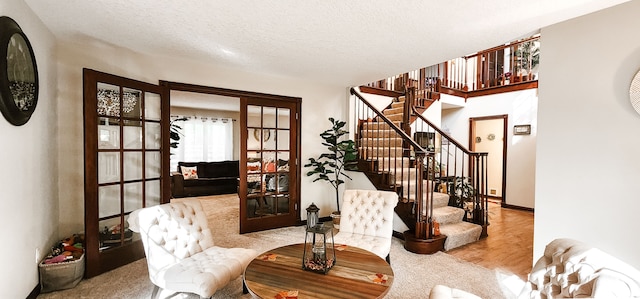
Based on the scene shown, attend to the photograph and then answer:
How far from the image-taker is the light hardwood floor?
121 inches

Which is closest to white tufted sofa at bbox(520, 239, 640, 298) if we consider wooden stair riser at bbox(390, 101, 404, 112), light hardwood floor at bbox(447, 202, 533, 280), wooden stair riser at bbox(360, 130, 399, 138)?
light hardwood floor at bbox(447, 202, 533, 280)

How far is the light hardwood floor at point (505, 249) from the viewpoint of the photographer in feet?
10.1

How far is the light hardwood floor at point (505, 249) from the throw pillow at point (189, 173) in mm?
5980

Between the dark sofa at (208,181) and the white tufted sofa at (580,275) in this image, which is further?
the dark sofa at (208,181)

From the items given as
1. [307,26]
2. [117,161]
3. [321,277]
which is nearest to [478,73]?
[307,26]

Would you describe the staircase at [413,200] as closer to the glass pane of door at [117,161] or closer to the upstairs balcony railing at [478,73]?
the upstairs balcony railing at [478,73]

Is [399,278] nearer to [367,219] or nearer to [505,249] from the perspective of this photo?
[367,219]

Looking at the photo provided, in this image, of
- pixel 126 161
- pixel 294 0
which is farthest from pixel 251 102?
pixel 294 0

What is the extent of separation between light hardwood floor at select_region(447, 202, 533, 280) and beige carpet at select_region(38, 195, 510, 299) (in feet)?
0.72

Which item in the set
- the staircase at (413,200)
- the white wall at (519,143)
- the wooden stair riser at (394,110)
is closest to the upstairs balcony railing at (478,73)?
the white wall at (519,143)

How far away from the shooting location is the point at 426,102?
611cm

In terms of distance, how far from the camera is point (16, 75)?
6.54 ft

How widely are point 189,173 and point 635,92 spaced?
7534mm

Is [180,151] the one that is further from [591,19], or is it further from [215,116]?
[591,19]
